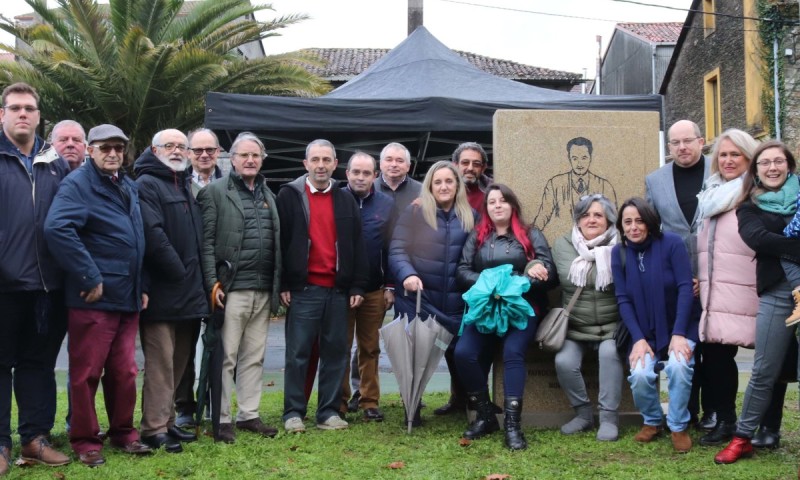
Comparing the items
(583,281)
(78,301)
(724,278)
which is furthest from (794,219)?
(78,301)

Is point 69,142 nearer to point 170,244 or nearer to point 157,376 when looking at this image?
point 170,244

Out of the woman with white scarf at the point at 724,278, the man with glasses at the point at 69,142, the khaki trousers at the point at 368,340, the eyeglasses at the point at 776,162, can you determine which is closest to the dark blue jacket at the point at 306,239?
the khaki trousers at the point at 368,340

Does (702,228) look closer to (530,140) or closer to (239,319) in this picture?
(530,140)

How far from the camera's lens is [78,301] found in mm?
4578

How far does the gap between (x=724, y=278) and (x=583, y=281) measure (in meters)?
0.90

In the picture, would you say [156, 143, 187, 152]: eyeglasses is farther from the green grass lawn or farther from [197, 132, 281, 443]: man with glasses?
the green grass lawn

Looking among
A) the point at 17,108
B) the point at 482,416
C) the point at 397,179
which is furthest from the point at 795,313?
the point at 17,108

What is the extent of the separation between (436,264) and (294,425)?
1.49 m

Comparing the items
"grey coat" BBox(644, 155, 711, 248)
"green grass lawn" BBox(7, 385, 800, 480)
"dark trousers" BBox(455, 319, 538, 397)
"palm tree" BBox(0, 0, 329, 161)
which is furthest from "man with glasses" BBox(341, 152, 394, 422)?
"palm tree" BBox(0, 0, 329, 161)

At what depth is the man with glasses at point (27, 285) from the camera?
4.48m

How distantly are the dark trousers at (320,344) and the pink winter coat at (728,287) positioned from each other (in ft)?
7.97

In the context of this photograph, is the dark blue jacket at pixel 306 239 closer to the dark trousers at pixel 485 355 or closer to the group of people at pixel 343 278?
the group of people at pixel 343 278

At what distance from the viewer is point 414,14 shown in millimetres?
19547

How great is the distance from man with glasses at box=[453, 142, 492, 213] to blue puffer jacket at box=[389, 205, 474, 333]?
0.51 meters
